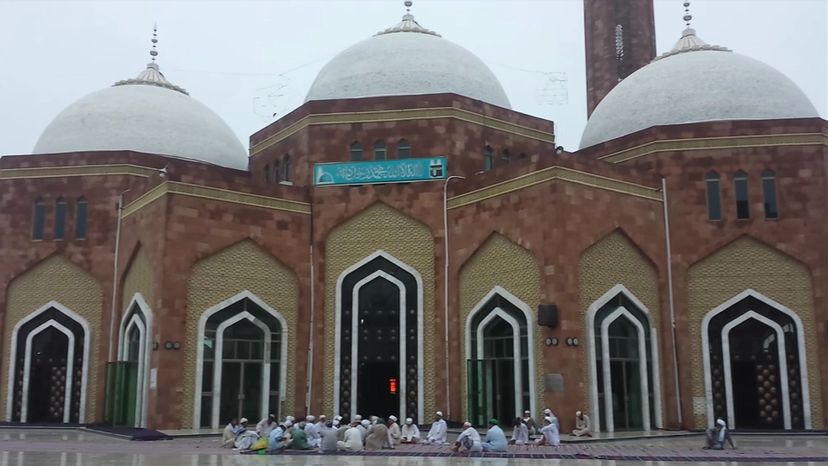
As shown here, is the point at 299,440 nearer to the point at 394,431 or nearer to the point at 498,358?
the point at 394,431

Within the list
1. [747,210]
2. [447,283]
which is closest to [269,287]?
[447,283]

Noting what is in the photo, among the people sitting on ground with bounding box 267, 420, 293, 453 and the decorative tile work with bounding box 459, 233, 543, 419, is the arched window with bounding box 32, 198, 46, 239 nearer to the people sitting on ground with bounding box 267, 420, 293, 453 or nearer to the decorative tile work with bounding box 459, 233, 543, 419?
the people sitting on ground with bounding box 267, 420, 293, 453

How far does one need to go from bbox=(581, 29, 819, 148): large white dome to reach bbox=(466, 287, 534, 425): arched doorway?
644 cm

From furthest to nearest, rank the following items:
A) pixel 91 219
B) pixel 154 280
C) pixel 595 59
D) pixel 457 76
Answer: pixel 595 59 < pixel 457 76 < pixel 91 219 < pixel 154 280

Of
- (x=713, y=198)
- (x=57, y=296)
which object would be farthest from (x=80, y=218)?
(x=713, y=198)

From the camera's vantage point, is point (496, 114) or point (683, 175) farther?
point (496, 114)

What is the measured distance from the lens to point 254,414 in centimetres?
1812

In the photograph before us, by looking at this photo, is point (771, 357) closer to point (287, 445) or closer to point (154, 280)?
point (287, 445)

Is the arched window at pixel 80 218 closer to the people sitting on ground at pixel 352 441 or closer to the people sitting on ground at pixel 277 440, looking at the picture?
the people sitting on ground at pixel 277 440

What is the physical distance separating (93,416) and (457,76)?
12475mm

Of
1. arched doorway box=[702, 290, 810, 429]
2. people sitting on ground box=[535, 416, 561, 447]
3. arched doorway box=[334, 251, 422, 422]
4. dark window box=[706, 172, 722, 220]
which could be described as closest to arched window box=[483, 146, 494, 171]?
arched doorway box=[334, 251, 422, 422]

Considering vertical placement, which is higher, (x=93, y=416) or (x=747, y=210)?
(x=747, y=210)

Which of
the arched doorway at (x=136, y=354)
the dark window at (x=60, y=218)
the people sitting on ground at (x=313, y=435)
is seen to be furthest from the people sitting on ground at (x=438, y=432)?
the dark window at (x=60, y=218)

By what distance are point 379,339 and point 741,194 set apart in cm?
879
